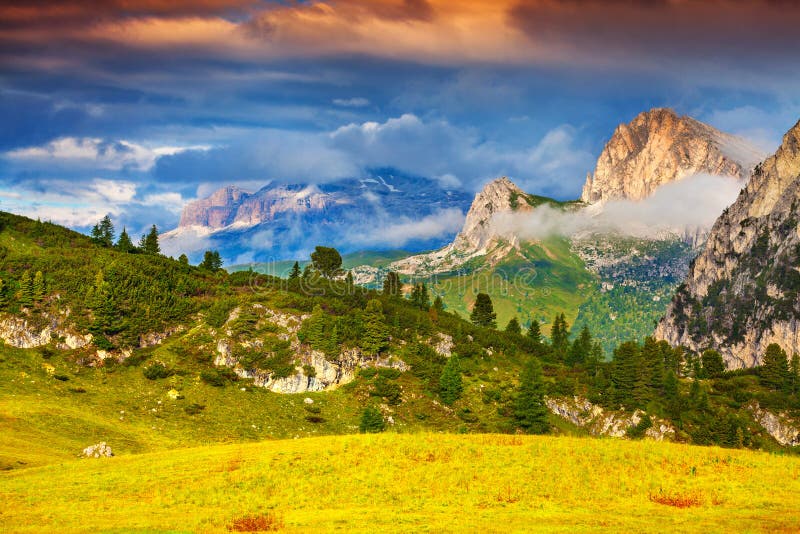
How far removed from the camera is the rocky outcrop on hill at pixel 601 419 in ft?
364

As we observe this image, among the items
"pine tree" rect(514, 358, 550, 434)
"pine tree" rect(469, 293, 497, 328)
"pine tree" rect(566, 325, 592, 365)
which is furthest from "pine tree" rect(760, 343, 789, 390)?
"pine tree" rect(514, 358, 550, 434)

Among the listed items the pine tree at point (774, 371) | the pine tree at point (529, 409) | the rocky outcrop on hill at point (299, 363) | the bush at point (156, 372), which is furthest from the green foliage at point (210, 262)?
the pine tree at point (774, 371)

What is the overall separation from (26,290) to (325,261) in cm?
8228

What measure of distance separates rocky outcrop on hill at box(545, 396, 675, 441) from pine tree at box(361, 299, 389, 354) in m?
35.1

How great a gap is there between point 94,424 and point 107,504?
42.3m

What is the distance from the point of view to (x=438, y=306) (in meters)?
193

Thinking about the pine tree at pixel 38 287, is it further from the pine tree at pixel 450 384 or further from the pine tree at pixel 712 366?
the pine tree at pixel 712 366

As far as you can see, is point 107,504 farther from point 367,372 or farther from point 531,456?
point 367,372

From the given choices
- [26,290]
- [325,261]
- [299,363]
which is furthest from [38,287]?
[325,261]

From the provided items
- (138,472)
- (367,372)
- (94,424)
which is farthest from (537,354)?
(138,472)

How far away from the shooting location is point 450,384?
110 m

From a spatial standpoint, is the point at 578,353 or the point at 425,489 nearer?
the point at 425,489

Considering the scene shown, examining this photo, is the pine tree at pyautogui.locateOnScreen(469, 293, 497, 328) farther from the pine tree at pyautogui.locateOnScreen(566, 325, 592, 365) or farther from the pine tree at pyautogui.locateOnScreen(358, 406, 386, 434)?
the pine tree at pyautogui.locateOnScreen(358, 406, 386, 434)

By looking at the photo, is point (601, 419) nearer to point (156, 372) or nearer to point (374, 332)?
point (374, 332)
